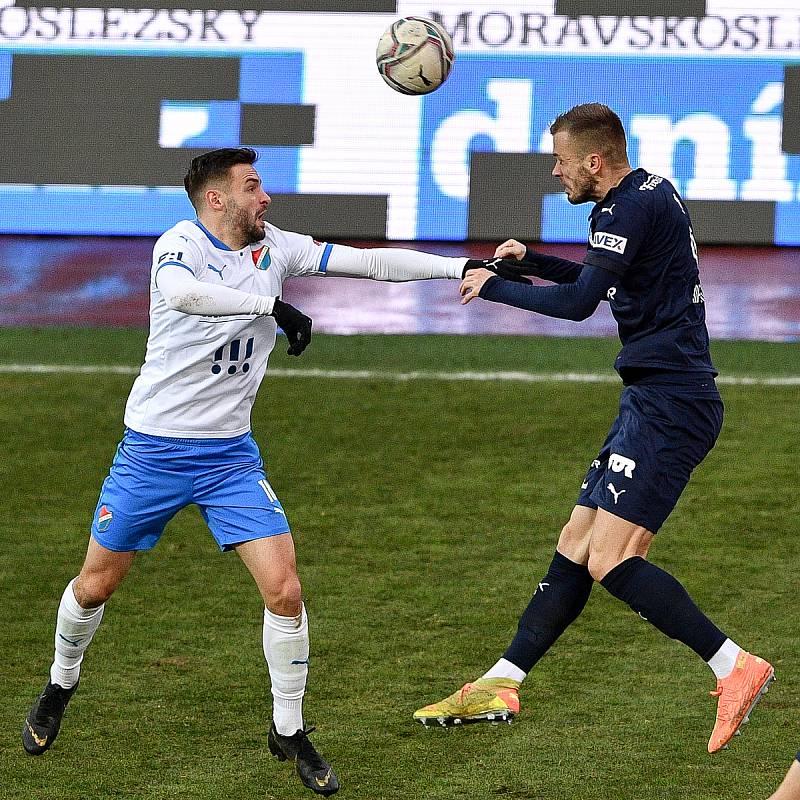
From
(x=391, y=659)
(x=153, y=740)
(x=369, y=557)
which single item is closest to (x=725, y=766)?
(x=391, y=659)

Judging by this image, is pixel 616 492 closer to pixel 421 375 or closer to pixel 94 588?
pixel 94 588

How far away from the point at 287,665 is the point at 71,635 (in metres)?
0.85

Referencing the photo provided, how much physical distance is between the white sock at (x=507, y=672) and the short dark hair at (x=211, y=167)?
203 cm

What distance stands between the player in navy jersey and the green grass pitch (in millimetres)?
334

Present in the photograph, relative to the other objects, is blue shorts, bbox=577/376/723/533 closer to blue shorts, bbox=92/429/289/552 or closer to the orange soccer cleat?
the orange soccer cleat

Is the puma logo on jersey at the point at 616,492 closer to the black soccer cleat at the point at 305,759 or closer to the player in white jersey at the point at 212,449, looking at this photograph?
the player in white jersey at the point at 212,449

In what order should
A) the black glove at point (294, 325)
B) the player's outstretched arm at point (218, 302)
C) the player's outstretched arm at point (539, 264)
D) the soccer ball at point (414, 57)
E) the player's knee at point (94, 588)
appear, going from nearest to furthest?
the black glove at point (294, 325)
the player's outstretched arm at point (218, 302)
the player's knee at point (94, 588)
the player's outstretched arm at point (539, 264)
the soccer ball at point (414, 57)

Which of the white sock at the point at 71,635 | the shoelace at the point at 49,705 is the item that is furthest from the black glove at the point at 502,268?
the shoelace at the point at 49,705

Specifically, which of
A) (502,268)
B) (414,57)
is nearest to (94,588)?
(502,268)

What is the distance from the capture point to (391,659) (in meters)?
6.16

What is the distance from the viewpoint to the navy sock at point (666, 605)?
16.3ft

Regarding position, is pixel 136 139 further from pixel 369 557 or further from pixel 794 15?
pixel 369 557

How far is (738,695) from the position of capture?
4.88m

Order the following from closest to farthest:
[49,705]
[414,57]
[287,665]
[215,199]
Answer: [287,665], [215,199], [49,705], [414,57]
